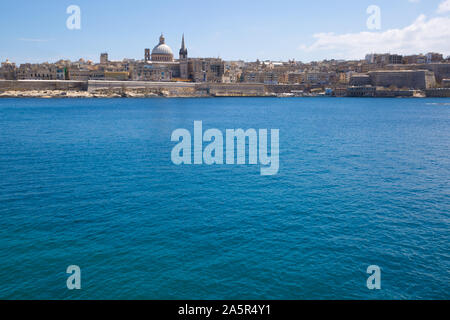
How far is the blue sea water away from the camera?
710cm

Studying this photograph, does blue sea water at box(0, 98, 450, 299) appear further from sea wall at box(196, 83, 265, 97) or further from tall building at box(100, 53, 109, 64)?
tall building at box(100, 53, 109, 64)

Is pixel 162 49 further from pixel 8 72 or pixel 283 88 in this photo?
pixel 8 72

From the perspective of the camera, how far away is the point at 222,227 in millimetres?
9586

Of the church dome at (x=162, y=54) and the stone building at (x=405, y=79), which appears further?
the church dome at (x=162, y=54)

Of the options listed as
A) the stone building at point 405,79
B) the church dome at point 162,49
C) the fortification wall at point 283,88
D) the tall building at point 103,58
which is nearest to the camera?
the stone building at point 405,79

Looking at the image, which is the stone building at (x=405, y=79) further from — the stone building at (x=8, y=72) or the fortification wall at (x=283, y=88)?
the stone building at (x=8, y=72)

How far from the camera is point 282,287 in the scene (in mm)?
Answer: 7012

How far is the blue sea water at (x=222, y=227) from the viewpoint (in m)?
7.10

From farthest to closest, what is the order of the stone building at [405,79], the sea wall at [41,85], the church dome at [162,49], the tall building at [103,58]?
the tall building at [103,58] < the church dome at [162,49] < the stone building at [405,79] < the sea wall at [41,85]

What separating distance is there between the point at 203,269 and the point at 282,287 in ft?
4.95

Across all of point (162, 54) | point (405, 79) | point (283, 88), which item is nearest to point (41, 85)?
point (162, 54)

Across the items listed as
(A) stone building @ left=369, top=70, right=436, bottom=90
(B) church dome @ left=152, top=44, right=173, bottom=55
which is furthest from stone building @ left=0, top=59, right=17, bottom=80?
(A) stone building @ left=369, top=70, right=436, bottom=90

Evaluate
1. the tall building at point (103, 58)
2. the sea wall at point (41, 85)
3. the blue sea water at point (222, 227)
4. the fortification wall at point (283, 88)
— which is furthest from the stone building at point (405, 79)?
the blue sea water at point (222, 227)
